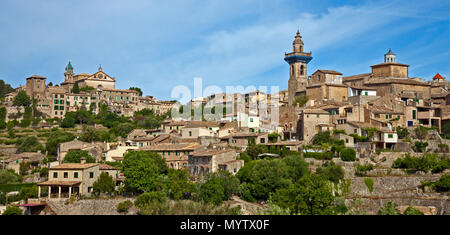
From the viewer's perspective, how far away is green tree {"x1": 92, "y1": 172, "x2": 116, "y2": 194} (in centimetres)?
3834

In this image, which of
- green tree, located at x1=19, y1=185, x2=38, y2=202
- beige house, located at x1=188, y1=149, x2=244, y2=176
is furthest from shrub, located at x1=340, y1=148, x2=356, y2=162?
green tree, located at x1=19, y1=185, x2=38, y2=202

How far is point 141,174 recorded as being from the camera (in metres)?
38.3

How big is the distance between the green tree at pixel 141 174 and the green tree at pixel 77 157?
7313 mm

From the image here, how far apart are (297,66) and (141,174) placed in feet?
97.8

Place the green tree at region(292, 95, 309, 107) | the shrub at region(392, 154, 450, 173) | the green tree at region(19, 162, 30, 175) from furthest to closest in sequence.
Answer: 1. the green tree at region(292, 95, 309, 107)
2. the green tree at region(19, 162, 30, 175)
3. the shrub at region(392, 154, 450, 173)

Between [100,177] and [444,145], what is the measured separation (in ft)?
95.1

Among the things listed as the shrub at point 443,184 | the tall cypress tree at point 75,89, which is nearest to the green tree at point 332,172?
the shrub at point 443,184

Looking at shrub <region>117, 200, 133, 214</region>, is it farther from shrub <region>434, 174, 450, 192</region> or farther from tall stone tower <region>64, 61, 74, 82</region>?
tall stone tower <region>64, 61, 74, 82</region>

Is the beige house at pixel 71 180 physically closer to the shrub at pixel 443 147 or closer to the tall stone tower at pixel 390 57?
the shrub at pixel 443 147

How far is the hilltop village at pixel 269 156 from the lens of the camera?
113ft

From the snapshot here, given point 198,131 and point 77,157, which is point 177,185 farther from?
point 77,157

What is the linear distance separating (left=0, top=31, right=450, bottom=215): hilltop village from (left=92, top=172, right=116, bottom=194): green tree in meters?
0.09

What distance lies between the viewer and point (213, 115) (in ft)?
215

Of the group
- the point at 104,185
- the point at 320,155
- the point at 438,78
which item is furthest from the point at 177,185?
the point at 438,78
